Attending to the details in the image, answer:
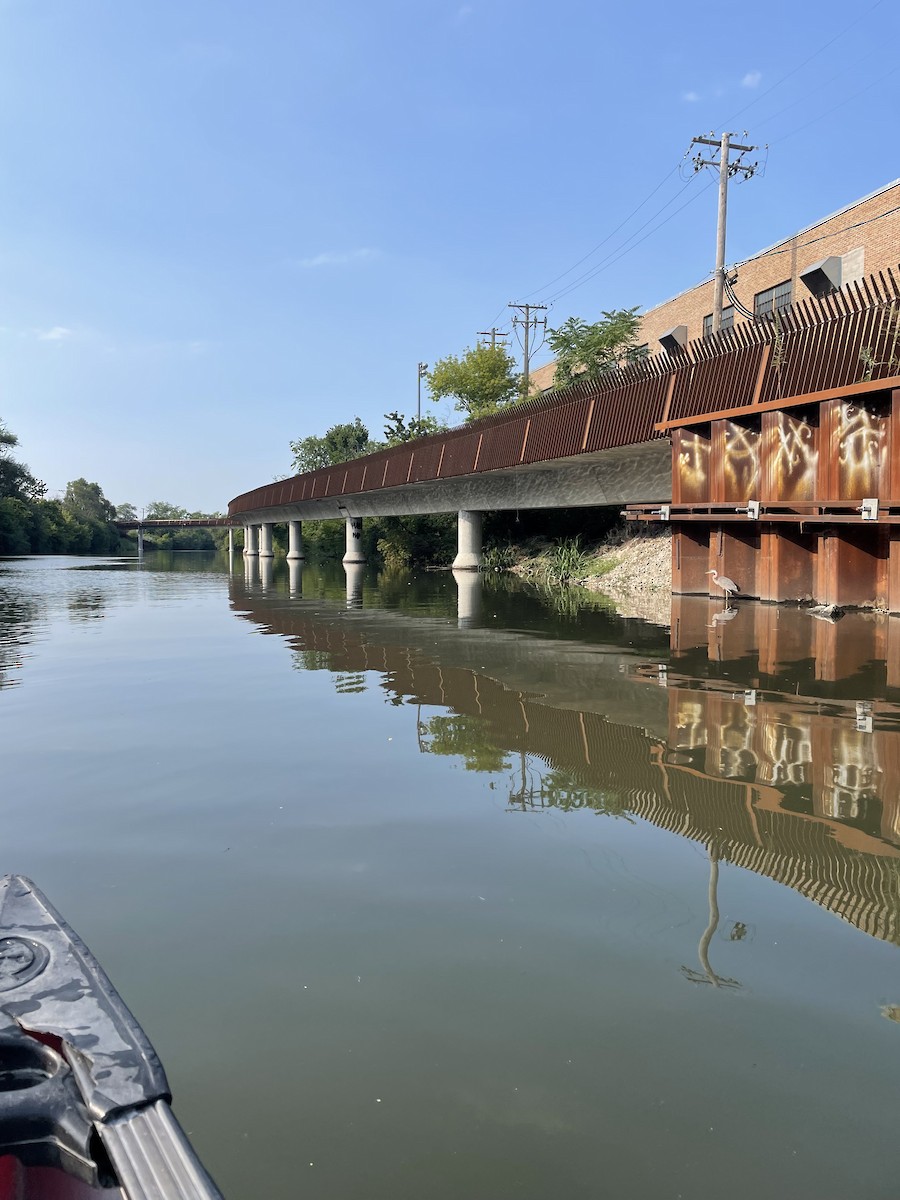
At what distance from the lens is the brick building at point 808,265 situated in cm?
2731

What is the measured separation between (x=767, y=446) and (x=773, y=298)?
2145cm

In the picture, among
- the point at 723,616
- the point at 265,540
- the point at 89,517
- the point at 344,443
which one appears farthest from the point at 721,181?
the point at 89,517

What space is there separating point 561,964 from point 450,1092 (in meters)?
0.74

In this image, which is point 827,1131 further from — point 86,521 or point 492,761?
point 86,521

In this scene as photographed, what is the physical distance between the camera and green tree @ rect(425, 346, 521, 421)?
56.8 metres

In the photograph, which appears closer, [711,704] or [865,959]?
[865,959]

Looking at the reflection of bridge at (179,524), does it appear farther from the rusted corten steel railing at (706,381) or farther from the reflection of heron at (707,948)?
the reflection of heron at (707,948)

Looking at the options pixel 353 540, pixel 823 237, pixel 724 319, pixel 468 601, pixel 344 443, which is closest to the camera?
pixel 468 601

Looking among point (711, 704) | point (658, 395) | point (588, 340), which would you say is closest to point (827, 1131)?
point (711, 704)

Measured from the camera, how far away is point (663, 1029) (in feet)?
8.18

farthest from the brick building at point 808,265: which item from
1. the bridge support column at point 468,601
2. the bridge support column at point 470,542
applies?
the bridge support column at point 470,542

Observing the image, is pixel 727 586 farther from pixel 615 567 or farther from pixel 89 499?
pixel 89 499

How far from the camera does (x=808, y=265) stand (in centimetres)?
3158

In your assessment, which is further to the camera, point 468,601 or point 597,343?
point 597,343
